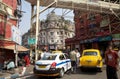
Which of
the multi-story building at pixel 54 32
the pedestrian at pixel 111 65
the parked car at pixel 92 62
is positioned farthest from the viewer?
the multi-story building at pixel 54 32

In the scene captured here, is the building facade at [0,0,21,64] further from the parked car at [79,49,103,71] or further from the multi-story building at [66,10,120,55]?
the multi-story building at [66,10,120,55]

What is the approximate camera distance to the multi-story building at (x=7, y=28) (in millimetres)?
20875

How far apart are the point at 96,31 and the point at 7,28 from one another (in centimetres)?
2020

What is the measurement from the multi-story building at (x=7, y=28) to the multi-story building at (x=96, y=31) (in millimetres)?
11344

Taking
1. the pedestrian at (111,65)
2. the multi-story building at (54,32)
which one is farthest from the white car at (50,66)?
the multi-story building at (54,32)

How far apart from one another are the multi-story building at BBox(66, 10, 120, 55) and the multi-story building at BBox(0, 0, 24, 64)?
1134cm

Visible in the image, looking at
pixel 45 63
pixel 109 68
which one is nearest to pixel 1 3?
pixel 45 63

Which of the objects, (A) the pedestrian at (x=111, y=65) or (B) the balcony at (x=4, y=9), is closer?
(A) the pedestrian at (x=111, y=65)

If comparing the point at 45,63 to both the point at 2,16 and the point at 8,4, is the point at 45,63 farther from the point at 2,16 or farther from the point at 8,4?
the point at 8,4

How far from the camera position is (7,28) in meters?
22.3

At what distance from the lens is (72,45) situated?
4622 cm

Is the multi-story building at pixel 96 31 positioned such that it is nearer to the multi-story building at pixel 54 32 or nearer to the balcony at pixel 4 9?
the balcony at pixel 4 9

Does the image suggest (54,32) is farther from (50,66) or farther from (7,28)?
(50,66)

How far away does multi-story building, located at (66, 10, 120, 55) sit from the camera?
32.0m
